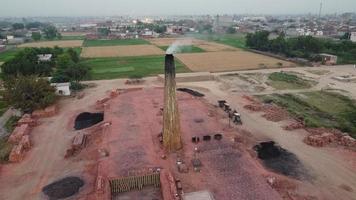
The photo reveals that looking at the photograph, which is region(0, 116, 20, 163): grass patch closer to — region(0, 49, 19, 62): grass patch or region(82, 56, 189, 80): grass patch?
region(82, 56, 189, 80): grass patch

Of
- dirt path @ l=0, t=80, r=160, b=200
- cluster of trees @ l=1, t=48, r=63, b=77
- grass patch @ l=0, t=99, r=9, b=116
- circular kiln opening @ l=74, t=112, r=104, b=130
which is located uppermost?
cluster of trees @ l=1, t=48, r=63, b=77

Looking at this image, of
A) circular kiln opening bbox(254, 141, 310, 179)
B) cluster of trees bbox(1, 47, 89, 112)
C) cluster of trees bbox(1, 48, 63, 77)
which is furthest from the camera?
cluster of trees bbox(1, 48, 63, 77)

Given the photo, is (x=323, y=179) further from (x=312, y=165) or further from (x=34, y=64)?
(x=34, y=64)

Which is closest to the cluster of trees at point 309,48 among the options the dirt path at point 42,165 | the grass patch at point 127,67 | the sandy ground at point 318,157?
the grass patch at point 127,67

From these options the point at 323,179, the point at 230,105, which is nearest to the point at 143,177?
the point at 323,179

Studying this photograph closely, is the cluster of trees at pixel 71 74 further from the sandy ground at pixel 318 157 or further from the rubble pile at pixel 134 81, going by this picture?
the sandy ground at pixel 318 157

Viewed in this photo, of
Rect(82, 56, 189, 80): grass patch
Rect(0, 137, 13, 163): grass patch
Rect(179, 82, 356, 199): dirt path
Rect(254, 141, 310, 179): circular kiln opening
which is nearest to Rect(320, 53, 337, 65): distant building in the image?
Rect(82, 56, 189, 80): grass patch
